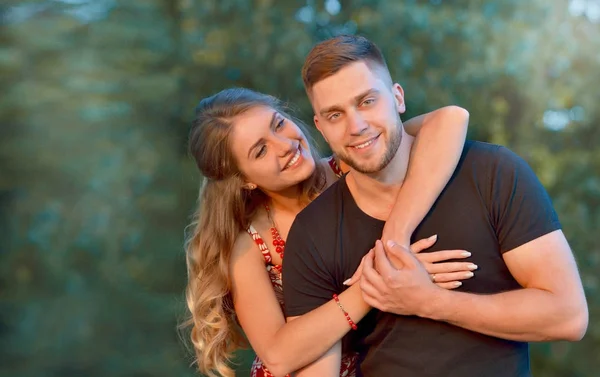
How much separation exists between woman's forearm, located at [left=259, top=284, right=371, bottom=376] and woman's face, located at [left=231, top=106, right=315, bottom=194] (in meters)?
0.41

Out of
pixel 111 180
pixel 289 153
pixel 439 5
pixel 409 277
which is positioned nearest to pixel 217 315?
pixel 289 153

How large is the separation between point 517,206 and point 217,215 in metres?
0.84

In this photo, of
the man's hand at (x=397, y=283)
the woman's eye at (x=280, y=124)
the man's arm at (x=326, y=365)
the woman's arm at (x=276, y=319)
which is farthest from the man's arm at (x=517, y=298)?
the woman's eye at (x=280, y=124)

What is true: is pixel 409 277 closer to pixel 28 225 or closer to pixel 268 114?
pixel 268 114

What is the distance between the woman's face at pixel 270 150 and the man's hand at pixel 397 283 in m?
0.45

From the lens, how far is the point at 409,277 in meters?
1.65

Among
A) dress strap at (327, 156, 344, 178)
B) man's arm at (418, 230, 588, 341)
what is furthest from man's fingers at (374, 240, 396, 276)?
A: dress strap at (327, 156, 344, 178)

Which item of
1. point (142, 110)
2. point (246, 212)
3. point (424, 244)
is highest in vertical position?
point (142, 110)

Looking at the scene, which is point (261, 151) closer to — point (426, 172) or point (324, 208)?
point (324, 208)

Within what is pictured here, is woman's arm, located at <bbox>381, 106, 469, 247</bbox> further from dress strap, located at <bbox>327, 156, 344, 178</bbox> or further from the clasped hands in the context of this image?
dress strap, located at <bbox>327, 156, 344, 178</bbox>

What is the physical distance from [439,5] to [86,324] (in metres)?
2.78

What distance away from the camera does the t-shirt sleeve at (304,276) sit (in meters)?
1.81

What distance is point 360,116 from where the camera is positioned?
167 cm

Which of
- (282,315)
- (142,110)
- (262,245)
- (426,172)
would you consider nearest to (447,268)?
(426,172)
